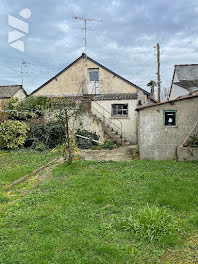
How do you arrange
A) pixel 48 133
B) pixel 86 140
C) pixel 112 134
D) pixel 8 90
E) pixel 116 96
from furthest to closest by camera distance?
1. pixel 8 90
2. pixel 116 96
3. pixel 112 134
4. pixel 86 140
5. pixel 48 133

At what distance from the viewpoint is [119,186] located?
23.2 ft

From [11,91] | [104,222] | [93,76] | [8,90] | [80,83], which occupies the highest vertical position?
[8,90]

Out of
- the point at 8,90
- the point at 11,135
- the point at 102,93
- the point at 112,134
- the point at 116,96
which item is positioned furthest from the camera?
the point at 8,90

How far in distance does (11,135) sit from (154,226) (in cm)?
1305

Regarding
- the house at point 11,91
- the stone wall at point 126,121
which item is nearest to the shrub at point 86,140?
the stone wall at point 126,121

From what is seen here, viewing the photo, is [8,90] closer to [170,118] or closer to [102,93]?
[102,93]

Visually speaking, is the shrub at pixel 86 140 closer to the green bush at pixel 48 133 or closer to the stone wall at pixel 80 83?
the green bush at pixel 48 133

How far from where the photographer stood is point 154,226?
14.5 ft

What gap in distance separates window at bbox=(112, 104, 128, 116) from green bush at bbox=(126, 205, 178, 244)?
13814 millimetres

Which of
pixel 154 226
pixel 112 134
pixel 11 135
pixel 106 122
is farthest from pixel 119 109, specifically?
pixel 154 226

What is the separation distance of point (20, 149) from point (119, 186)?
33.0 feet

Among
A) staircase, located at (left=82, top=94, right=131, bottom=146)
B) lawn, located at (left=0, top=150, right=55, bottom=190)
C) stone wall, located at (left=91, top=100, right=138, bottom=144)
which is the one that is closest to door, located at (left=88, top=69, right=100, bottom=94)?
staircase, located at (left=82, top=94, right=131, bottom=146)

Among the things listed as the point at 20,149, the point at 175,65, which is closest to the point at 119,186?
the point at 20,149

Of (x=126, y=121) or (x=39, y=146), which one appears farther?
(x=126, y=121)
